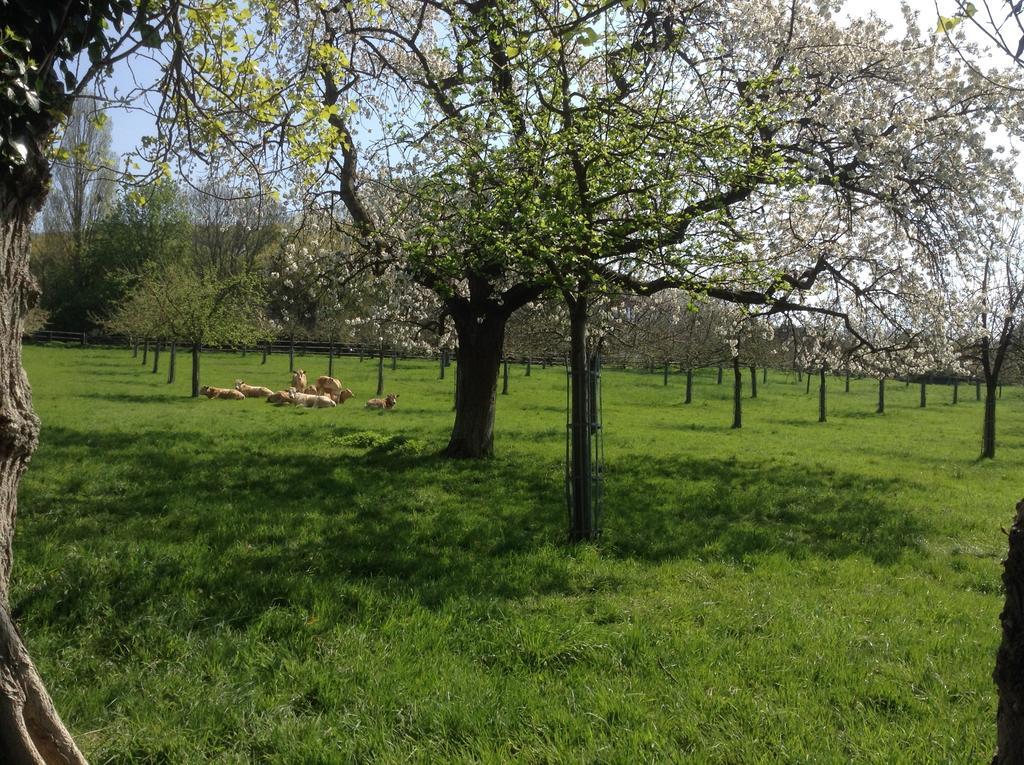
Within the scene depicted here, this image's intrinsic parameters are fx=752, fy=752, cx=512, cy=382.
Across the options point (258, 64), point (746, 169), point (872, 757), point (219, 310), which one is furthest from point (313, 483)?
point (219, 310)

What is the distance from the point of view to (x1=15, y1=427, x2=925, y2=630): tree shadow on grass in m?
5.82

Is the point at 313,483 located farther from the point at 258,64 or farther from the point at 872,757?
the point at 872,757

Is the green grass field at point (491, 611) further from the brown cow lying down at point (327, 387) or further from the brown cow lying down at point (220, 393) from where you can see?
the brown cow lying down at point (327, 387)

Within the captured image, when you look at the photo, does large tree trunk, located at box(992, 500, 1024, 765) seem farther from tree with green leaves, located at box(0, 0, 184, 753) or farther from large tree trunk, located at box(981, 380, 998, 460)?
large tree trunk, located at box(981, 380, 998, 460)

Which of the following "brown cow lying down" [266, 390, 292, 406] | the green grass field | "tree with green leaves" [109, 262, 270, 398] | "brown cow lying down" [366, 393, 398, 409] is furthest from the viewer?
"tree with green leaves" [109, 262, 270, 398]

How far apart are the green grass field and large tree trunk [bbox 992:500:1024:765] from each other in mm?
1645

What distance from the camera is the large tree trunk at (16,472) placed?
2924mm

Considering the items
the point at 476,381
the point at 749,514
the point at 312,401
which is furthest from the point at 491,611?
the point at 312,401

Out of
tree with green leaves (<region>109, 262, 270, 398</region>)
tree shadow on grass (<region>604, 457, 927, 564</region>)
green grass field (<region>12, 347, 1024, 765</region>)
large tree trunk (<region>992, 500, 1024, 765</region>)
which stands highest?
tree with green leaves (<region>109, 262, 270, 398</region>)

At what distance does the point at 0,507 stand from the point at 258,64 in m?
5.30

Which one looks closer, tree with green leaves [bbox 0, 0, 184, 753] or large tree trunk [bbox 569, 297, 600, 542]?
tree with green leaves [bbox 0, 0, 184, 753]

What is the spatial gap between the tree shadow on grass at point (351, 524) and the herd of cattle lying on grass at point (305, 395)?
11724mm

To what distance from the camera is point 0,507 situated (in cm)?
328

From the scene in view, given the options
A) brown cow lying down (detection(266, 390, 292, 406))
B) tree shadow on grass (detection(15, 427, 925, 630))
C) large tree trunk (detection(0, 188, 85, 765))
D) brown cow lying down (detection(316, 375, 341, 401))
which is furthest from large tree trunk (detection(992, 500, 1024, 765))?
brown cow lying down (detection(316, 375, 341, 401))
